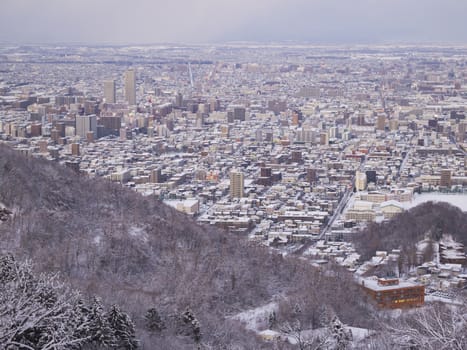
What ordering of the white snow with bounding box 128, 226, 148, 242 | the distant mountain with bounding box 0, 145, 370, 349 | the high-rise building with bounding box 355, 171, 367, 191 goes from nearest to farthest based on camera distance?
the distant mountain with bounding box 0, 145, 370, 349 → the white snow with bounding box 128, 226, 148, 242 → the high-rise building with bounding box 355, 171, 367, 191

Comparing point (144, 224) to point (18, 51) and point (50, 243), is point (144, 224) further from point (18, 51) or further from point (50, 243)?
point (18, 51)

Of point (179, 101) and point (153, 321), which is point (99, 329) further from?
point (179, 101)

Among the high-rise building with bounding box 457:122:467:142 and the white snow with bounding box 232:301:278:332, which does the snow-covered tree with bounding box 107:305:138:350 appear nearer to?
the white snow with bounding box 232:301:278:332

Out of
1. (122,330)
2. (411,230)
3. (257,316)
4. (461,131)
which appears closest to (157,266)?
(257,316)

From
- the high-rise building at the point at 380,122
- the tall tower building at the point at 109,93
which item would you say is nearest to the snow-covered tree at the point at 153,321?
the high-rise building at the point at 380,122

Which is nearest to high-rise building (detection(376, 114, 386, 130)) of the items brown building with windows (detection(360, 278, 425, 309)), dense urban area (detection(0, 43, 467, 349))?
dense urban area (detection(0, 43, 467, 349))

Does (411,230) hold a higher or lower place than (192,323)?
lower

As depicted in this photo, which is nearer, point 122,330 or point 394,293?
point 122,330
